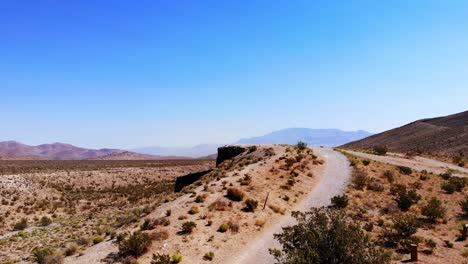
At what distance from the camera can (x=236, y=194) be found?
26.4 m

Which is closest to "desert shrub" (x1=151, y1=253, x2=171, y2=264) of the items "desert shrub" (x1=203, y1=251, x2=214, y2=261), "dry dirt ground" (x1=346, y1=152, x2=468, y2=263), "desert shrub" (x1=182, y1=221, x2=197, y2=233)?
"desert shrub" (x1=203, y1=251, x2=214, y2=261)

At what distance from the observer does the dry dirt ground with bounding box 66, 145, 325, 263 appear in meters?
19.0

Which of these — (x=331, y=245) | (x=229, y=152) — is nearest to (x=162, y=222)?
(x=331, y=245)

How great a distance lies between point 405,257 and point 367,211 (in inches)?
321

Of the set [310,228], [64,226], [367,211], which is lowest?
[64,226]

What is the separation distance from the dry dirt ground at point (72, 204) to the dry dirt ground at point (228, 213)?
153 inches

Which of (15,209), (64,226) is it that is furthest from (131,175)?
(64,226)

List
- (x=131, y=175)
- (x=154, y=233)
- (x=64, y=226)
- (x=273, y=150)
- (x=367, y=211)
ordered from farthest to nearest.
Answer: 1. (x=131, y=175)
2. (x=273, y=150)
3. (x=64, y=226)
4. (x=367, y=211)
5. (x=154, y=233)

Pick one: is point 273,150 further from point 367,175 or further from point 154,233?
point 154,233

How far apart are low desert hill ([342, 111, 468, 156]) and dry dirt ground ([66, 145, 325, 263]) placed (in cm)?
6621

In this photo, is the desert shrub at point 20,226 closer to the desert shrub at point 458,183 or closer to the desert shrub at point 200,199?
the desert shrub at point 200,199

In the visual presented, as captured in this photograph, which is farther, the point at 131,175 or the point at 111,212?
the point at 131,175

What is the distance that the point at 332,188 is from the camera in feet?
102

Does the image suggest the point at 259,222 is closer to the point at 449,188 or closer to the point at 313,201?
the point at 313,201
